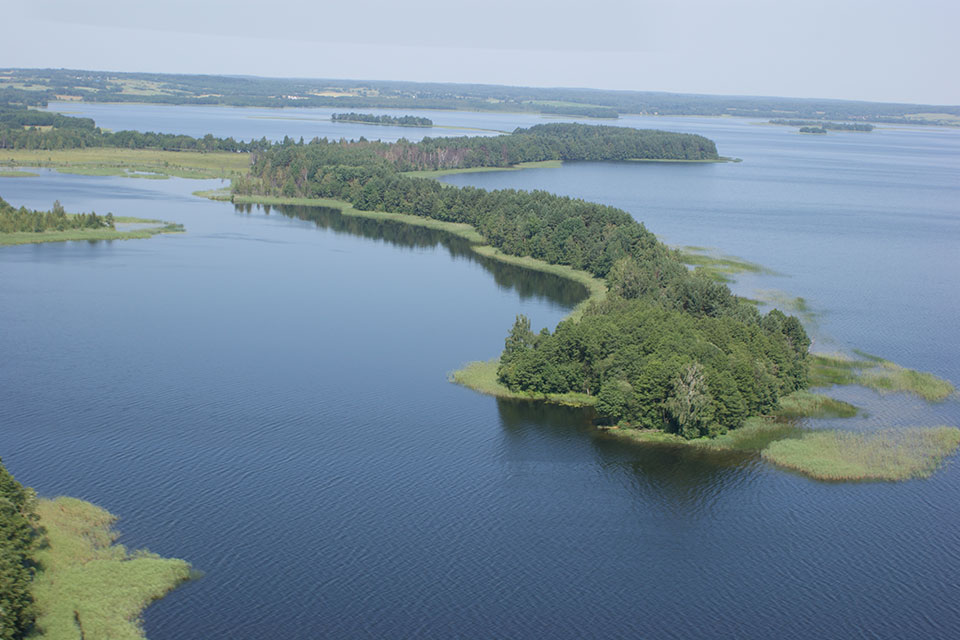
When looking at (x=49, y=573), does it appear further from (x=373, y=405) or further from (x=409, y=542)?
(x=373, y=405)

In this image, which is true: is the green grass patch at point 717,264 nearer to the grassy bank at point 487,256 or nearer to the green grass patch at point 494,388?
the grassy bank at point 487,256

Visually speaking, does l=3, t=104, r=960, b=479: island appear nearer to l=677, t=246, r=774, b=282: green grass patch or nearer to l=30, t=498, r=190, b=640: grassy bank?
l=677, t=246, r=774, b=282: green grass patch

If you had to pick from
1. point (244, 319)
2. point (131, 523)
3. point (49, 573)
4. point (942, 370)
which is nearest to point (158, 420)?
point (131, 523)

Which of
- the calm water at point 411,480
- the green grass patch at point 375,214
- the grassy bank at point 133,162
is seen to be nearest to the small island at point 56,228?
the calm water at point 411,480

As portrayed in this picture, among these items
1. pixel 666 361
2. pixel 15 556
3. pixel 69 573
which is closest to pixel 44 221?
pixel 69 573

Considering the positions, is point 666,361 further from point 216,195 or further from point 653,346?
point 216,195

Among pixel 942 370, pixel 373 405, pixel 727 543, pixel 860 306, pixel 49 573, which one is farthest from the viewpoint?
pixel 860 306

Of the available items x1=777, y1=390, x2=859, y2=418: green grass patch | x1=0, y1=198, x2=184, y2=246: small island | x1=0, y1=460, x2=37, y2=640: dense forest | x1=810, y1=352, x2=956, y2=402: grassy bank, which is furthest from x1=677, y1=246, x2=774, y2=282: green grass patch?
x1=0, y1=460, x2=37, y2=640: dense forest
